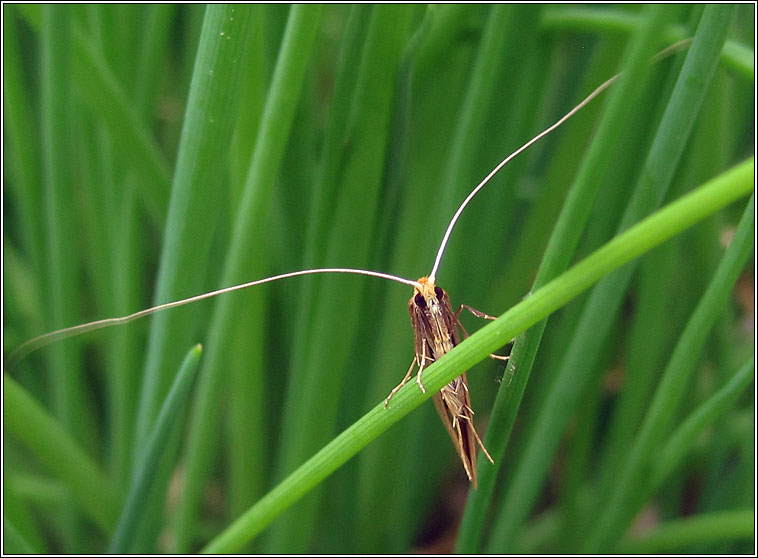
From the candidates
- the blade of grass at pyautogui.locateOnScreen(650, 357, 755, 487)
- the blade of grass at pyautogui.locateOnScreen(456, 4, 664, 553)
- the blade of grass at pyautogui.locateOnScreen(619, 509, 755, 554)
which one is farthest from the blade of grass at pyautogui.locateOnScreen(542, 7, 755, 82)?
the blade of grass at pyautogui.locateOnScreen(619, 509, 755, 554)

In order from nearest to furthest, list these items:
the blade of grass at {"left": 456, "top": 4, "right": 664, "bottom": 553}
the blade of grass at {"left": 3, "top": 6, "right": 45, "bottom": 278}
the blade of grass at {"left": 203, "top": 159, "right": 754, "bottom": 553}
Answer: the blade of grass at {"left": 203, "top": 159, "right": 754, "bottom": 553} → the blade of grass at {"left": 456, "top": 4, "right": 664, "bottom": 553} → the blade of grass at {"left": 3, "top": 6, "right": 45, "bottom": 278}

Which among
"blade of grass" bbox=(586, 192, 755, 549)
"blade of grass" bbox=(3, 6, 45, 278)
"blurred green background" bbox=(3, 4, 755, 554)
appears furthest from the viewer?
"blade of grass" bbox=(3, 6, 45, 278)

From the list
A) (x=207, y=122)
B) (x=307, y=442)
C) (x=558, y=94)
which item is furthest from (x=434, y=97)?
(x=307, y=442)

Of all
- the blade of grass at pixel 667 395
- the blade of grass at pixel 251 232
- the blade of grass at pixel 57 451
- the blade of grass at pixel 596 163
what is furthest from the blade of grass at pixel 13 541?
the blade of grass at pixel 667 395

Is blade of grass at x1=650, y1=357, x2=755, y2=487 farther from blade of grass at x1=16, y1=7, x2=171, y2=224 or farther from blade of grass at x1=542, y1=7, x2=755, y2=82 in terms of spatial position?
blade of grass at x1=16, y1=7, x2=171, y2=224

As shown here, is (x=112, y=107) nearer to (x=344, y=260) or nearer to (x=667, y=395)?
(x=344, y=260)

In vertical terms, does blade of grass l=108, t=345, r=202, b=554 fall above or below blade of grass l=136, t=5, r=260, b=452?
below
